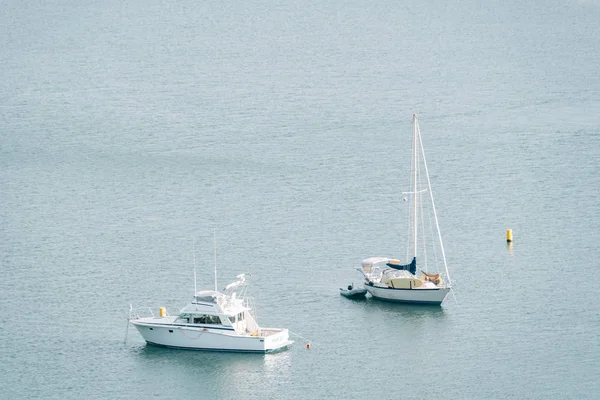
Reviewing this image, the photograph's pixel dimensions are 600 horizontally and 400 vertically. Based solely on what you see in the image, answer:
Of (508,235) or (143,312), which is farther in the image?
(508,235)

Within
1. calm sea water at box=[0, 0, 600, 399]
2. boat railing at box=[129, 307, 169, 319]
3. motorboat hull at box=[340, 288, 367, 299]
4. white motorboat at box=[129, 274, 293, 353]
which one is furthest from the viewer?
motorboat hull at box=[340, 288, 367, 299]

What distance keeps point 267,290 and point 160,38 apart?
89.8 m

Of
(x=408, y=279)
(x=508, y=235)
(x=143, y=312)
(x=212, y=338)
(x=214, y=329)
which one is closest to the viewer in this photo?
(x=214, y=329)

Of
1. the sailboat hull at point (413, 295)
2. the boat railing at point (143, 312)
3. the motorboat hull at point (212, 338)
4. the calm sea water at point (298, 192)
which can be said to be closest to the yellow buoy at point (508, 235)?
the calm sea water at point (298, 192)

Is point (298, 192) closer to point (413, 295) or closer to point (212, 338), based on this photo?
point (413, 295)

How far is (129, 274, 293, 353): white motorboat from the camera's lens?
88750 millimetres

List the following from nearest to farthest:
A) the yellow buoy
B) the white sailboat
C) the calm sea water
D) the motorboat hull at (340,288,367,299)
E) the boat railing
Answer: the calm sea water, the boat railing, the white sailboat, the motorboat hull at (340,288,367,299), the yellow buoy

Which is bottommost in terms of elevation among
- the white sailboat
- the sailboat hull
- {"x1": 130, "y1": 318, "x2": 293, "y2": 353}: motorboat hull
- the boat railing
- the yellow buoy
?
{"x1": 130, "y1": 318, "x2": 293, "y2": 353}: motorboat hull

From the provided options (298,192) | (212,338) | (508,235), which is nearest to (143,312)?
(212,338)

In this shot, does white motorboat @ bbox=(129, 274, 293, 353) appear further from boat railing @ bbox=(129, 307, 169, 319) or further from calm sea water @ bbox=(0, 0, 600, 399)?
boat railing @ bbox=(129, 307, 169, 319)

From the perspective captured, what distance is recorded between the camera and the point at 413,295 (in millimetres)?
96750

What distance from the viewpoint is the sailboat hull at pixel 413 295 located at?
96312 millimetres

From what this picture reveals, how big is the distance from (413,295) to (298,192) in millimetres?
27635

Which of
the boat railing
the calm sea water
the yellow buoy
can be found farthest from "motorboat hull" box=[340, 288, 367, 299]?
the yellow buoy
